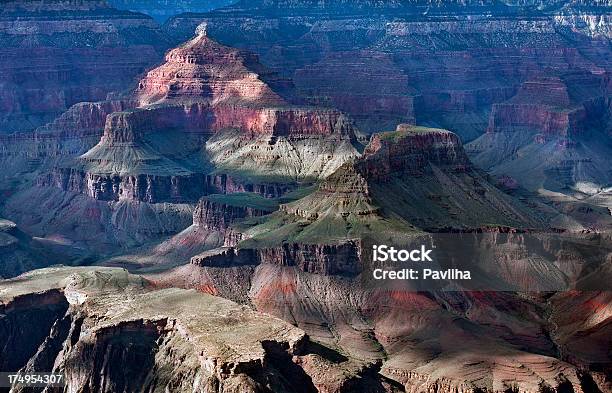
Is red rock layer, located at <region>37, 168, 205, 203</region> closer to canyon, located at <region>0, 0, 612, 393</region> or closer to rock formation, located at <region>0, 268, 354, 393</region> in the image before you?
canyon, located at <region>0, 0, 612, 393</region>

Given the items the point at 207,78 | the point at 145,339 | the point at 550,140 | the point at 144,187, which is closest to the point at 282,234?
the point at 145,339

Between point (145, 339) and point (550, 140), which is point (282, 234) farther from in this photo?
point (550, 140)

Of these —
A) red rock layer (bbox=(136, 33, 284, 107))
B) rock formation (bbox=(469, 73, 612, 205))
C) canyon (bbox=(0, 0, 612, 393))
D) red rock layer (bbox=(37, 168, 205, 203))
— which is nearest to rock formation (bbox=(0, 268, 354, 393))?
canyon (bbox=(0, 0, 612, 393))

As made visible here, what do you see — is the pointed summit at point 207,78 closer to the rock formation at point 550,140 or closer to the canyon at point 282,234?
the canyon at point 282,234

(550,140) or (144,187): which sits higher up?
(144,187)

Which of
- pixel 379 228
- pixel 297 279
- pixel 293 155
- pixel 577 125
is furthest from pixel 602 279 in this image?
pixel 577 125

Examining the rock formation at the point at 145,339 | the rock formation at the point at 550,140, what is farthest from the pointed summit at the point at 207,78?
the rock formation at the point at 145,339

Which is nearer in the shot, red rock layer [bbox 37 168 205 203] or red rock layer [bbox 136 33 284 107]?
red rock layer [bbox 37 168 205 203]

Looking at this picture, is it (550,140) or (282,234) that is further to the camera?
(550,140)

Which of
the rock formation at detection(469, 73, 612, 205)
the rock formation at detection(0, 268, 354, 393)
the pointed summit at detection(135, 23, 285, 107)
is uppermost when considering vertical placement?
the rock formation at detection(0, 268, 354, 393)
